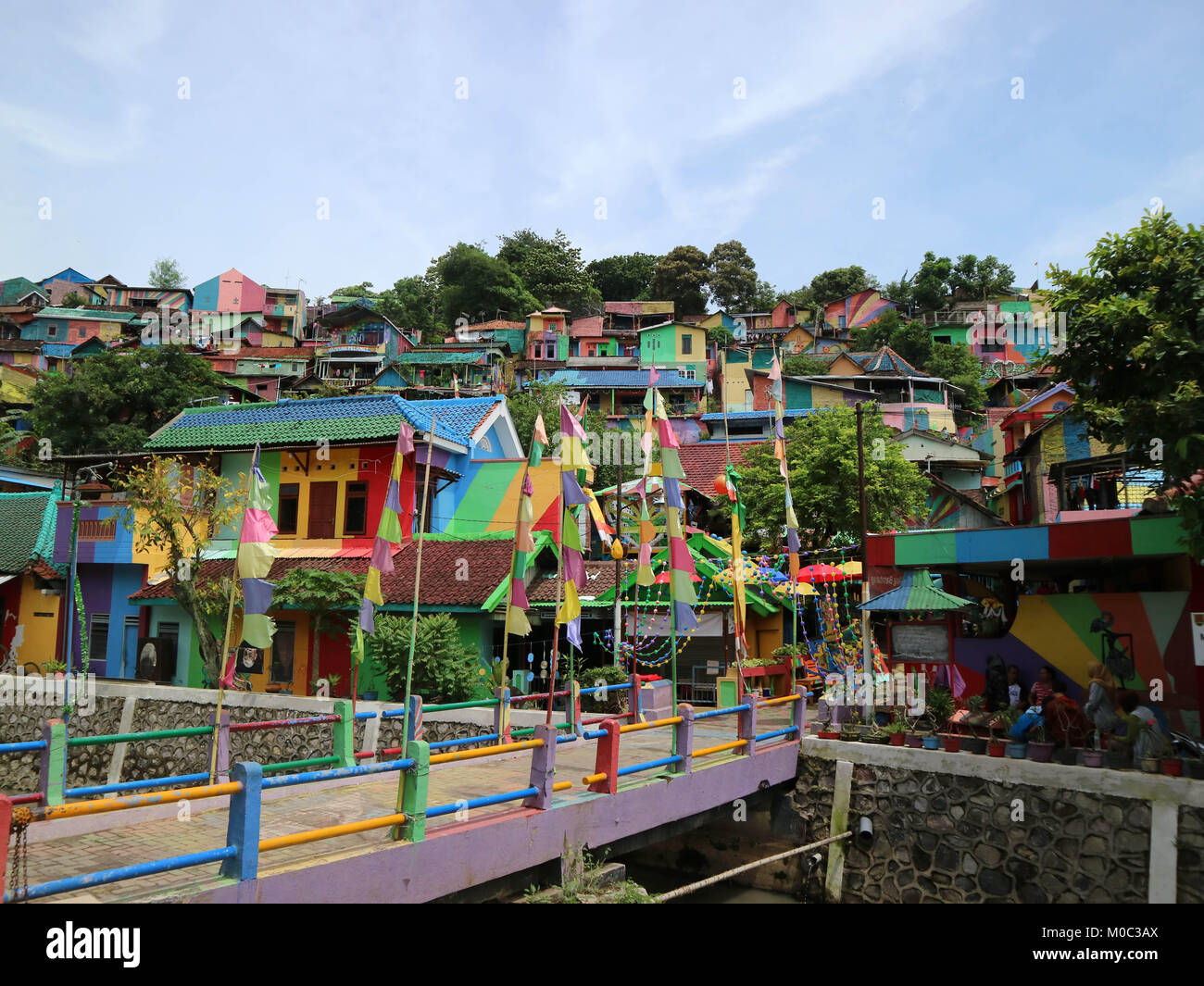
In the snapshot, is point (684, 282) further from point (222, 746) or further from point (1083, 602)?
point (222, 746)

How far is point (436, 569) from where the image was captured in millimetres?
24516

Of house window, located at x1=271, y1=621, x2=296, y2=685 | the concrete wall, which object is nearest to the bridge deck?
the concrete wall

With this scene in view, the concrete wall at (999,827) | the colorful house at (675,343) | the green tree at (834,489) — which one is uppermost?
the colorful house at (675,343)

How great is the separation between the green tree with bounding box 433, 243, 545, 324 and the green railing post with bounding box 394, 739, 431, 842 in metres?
65.5

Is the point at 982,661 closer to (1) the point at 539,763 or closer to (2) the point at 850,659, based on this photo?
(2) the point at 850,659

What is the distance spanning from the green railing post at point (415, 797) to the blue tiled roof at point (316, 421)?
18.2m

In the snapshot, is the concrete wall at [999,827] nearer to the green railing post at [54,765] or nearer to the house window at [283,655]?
the green railing post at [54,765]

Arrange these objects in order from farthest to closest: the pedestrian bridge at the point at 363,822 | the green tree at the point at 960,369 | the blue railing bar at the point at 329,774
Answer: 1. the green tree at the point at 960,369
2. the blue railing bar at the point at 329,774
3. the pedestrian bridge at the point at 363,822

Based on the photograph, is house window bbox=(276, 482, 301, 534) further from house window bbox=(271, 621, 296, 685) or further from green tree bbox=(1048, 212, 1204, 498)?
green tree bbox=(1048, 212, 1204, 498)

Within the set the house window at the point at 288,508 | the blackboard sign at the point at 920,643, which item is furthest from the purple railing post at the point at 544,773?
the house window at the point at 288,508

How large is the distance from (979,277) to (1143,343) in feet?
229

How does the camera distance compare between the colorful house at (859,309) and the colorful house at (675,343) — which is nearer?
the colorful house at (675,343)

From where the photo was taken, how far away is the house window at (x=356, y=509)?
26266 millimetres
